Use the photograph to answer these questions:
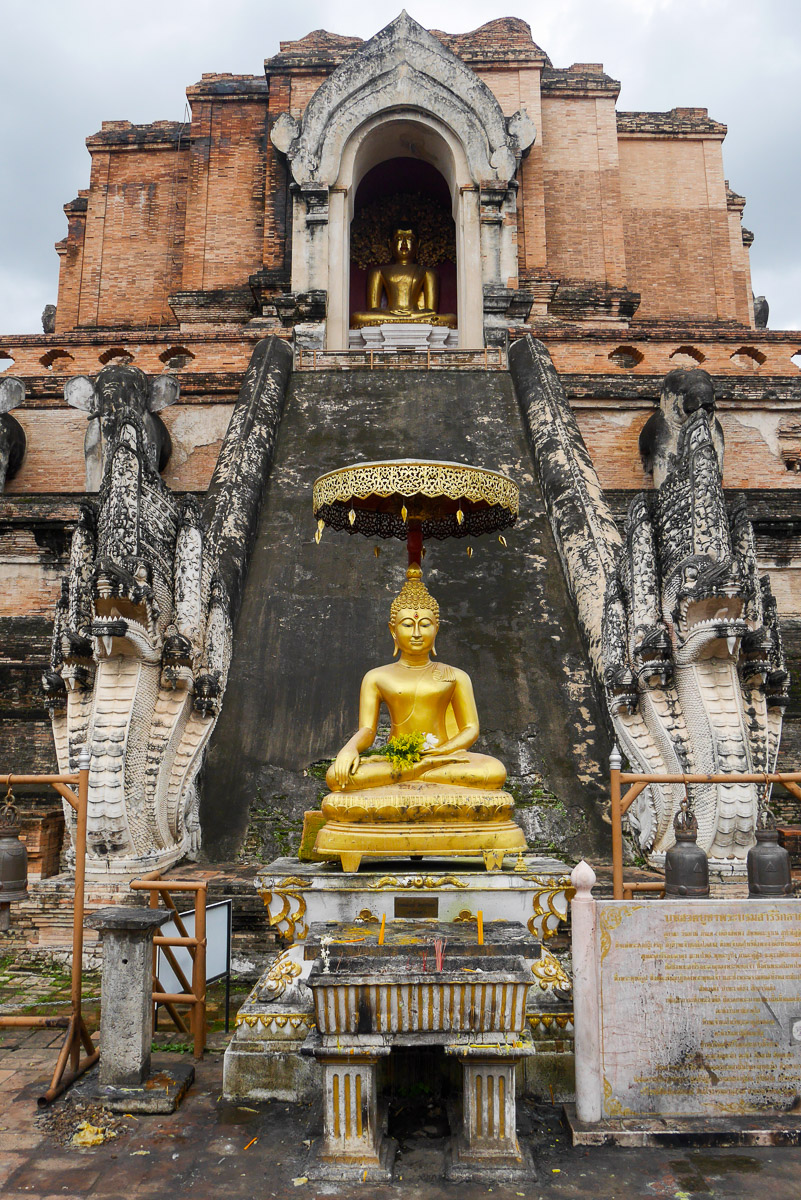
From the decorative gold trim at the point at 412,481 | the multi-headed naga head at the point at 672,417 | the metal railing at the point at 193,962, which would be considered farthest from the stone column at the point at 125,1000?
the multi-headed naga head at the point at 672,417

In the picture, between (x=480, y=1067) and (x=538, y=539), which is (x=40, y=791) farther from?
(x=480, y=1067)

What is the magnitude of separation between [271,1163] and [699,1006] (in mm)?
1711

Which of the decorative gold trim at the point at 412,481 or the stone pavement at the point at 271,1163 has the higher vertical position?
the decorative gold trim at the point at 412,481

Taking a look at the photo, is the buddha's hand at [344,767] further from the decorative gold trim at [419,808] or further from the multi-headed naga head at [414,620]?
the multi-headed naga head at [414,620]

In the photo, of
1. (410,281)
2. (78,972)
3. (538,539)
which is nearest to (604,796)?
(538,539)

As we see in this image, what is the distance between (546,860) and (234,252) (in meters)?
15.4

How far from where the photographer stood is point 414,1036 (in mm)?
3467

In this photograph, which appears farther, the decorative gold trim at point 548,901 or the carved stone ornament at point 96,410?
the carved stone ornament at point 96,410

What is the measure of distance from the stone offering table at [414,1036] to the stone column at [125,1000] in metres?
0.96

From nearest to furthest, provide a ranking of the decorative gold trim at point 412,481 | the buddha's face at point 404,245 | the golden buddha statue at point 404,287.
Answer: the decorative gold trim at point 412,481
the golden buddha statue at point 404,287
the buddha's face at point 404,245

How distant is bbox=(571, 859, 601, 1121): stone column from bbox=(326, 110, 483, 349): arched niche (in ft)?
37.0

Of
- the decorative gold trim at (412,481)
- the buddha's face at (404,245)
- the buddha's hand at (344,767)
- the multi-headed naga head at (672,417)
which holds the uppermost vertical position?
the buddha's face at (404,245)

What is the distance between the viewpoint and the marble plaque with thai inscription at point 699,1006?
3625mm

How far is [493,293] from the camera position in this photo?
1391cm
